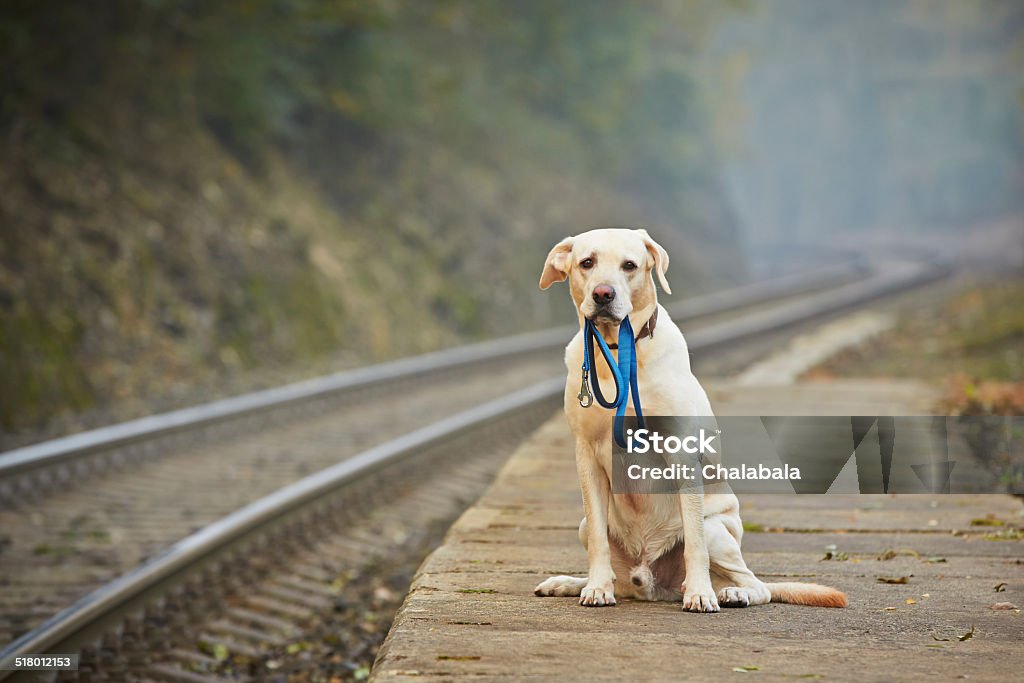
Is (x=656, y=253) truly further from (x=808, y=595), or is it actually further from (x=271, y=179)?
(x=271, y=179)

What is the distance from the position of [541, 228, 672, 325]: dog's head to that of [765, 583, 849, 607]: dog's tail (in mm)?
1062

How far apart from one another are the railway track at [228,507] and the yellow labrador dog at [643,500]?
2.46 m

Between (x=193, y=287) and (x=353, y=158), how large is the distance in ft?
23.1

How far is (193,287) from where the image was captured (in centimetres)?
1348

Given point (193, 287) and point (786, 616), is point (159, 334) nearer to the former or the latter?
point (193, 287)

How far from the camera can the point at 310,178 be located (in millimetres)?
18672

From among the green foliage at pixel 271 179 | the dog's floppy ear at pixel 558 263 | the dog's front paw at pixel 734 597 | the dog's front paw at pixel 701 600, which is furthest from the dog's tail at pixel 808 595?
the green foliage at pixel 271 179

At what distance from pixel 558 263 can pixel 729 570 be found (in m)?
1.15

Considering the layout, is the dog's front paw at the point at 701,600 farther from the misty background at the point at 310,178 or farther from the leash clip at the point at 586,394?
the misty background at the point at 310,178

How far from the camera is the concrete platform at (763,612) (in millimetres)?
2721

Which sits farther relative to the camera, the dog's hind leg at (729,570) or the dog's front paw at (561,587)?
the dog's front paw at (561,587)

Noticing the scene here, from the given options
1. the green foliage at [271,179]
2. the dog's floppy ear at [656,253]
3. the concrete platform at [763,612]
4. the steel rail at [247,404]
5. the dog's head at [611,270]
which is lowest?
the concrete platform at [763,612]

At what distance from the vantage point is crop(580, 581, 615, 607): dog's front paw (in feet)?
10.8

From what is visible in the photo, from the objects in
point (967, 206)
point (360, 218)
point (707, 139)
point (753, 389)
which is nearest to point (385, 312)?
point (360, 218)
